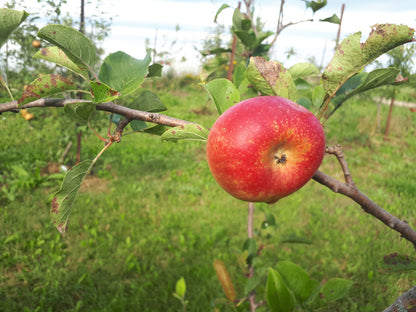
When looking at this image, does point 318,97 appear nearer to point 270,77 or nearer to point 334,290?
point 270,77

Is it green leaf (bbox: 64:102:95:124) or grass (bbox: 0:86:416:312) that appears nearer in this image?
green leaf (bbox: 64:102:95:124)

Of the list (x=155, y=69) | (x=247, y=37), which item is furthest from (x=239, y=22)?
(x=155, y=69)

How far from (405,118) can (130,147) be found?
5290mm

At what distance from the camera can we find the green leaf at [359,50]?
51 centimetres

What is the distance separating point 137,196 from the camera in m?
3.16

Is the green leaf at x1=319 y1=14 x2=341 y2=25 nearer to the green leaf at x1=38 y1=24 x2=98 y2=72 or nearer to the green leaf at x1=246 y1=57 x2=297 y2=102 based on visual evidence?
the green leaf at x1=246 y1=57 x2=297 y2=102

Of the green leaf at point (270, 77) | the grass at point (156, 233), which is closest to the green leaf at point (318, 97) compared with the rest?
the green leaf at point (270, 77)

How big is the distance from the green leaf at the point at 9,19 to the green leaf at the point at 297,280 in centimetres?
97

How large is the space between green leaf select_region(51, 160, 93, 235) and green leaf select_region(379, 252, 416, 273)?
0.68 m

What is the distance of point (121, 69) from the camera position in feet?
2.16

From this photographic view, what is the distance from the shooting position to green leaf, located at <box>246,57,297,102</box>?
56 cm

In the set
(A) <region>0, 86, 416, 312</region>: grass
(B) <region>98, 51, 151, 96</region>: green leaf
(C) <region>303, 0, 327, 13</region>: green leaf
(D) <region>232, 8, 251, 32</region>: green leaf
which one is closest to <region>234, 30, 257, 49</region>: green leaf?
(D) <region>232, 8, 251, 32</region>: green leaf

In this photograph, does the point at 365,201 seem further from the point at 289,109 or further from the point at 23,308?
the point at 23,308

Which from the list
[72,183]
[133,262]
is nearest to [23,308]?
[133,262]
